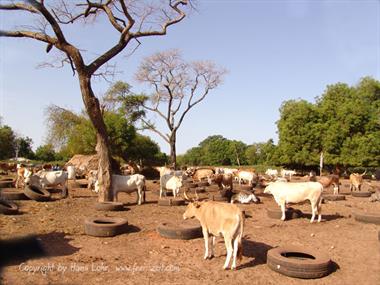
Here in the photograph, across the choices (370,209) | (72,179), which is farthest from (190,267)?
(72,179)

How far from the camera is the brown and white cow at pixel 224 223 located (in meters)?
7.48

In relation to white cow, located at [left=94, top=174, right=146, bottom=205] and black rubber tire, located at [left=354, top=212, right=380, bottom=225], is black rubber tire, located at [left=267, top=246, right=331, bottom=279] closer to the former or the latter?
black rubber tire, located at [left=354, top=212, right=380, bottom=225]

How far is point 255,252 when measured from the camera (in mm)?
8828

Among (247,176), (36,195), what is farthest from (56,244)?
(247,176)

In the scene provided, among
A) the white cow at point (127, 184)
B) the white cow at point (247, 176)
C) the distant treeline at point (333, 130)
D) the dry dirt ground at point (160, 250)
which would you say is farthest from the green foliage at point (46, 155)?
the dry dirt ground at point (160, 250)

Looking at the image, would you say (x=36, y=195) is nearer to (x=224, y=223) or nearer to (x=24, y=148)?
(x=224, y=223)

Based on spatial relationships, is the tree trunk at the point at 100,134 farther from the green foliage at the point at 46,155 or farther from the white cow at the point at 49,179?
the green foliage at the point at 46,155

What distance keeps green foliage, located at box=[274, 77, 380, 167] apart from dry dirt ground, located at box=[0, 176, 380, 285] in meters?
29.0

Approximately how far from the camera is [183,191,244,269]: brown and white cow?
7.48 meters

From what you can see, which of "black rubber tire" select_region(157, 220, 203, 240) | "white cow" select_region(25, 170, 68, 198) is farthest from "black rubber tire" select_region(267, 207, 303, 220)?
"white cow" select_region(25, 170, 68, 198)

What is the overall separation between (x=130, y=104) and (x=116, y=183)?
30331 millimetres

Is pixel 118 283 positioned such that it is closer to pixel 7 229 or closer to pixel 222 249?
pixel 222 249

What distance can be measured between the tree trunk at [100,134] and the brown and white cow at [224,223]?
7.77 meters

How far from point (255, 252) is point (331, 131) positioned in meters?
36.6
